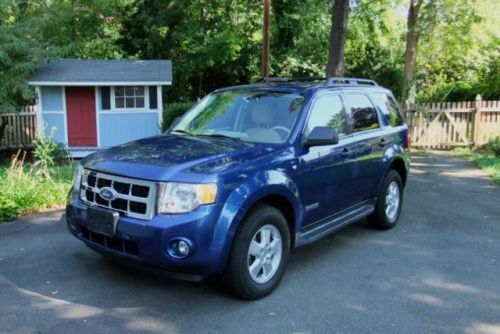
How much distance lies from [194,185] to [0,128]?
1477 centimetres

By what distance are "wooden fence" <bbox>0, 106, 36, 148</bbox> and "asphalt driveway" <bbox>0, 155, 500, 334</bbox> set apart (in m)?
10.9

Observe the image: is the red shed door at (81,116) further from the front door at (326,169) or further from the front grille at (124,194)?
the front grille at (124,194)

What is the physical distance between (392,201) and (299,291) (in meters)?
2.71

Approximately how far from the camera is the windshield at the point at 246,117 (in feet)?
16.2

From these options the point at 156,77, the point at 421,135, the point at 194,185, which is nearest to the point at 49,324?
the point at 194,185

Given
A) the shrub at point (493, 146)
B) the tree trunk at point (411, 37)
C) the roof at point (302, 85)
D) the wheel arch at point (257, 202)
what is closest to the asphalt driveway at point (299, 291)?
the wheel arch at point (257, 202)

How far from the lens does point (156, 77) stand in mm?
16000

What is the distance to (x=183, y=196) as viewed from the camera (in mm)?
3869

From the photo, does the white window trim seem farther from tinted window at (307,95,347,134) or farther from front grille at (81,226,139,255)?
front grille at (81,226,139,255)

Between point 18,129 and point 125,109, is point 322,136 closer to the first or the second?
point 125,109

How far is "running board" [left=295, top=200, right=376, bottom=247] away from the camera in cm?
489

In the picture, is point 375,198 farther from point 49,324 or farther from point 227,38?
point 227,38

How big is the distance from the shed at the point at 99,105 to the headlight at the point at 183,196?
12.0 m

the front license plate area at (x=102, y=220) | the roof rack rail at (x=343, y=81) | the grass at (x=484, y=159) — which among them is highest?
the roof rack rail at (x=343, y=81)
